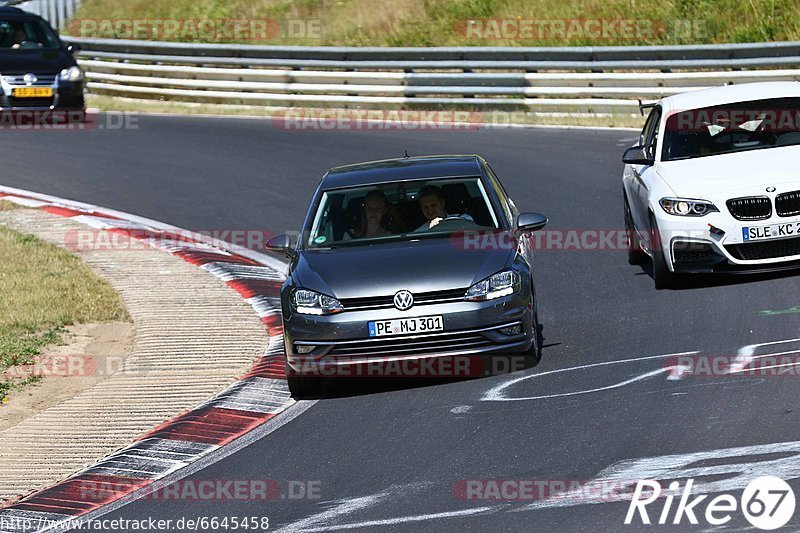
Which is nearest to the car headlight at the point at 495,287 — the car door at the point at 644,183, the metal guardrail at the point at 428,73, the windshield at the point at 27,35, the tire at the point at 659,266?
the tire at the point at 659,266

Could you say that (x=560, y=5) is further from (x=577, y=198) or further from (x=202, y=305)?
(x=202, y=305)

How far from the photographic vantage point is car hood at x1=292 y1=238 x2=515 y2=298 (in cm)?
907

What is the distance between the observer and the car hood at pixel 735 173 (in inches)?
439

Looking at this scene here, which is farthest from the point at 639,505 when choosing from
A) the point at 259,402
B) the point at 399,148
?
the point at 399,148

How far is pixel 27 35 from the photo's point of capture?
81.8 ft

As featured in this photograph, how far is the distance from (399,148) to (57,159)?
17.5 ft

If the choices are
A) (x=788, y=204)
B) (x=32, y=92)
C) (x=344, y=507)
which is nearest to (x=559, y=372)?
(x=344, y=507)

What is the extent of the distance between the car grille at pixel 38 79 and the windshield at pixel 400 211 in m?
14.7

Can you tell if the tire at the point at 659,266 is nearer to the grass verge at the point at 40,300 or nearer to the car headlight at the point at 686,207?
the car headlight at the point at 686,207

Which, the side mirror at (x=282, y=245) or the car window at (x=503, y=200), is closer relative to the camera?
the side mirror at (x=282, y=245)

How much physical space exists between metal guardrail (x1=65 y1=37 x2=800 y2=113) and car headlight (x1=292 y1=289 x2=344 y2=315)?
1392 centimetres

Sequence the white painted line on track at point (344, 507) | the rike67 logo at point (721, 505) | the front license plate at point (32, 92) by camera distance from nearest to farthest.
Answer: the rike67 logo at point (721, 505) < the white painted line on track at point (344, 507) < the front license plate at point (32, 92)

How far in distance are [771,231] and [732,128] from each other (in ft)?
5.07

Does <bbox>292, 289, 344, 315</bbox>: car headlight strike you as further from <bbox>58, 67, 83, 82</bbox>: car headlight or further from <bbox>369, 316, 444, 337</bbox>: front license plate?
<bbox>58, 67, 83, 82</bbox>: car headlight
